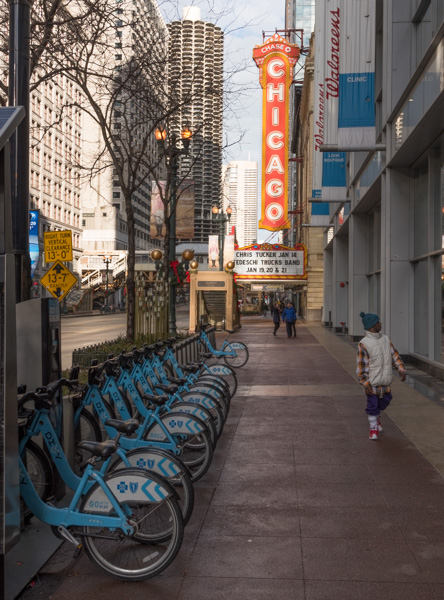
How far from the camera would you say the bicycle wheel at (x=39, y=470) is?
17.6ft

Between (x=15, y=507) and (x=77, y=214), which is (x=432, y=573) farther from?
(x=77, y=214)

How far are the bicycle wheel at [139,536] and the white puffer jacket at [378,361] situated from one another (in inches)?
180

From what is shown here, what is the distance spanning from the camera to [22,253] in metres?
7.52

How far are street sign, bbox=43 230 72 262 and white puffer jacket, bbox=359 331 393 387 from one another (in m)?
5.54

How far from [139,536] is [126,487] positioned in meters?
0.50

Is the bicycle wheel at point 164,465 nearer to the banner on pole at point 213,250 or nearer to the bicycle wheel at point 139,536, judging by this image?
the bicycle wheel at point 139,536

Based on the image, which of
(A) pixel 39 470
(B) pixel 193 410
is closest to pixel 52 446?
(A) pixel 39 470

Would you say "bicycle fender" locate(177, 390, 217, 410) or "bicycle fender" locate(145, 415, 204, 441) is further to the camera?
"bicycle fender" locate(177, 390, 217, 410)

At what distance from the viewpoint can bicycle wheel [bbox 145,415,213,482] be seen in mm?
6551

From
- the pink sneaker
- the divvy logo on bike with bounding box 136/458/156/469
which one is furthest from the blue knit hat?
the divvy logo on bike with bounding box 136/458/156/469

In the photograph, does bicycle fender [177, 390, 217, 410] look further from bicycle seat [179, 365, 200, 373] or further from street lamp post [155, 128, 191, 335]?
street lamp post [155, 128, 191, 335]

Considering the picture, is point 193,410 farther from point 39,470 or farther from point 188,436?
point 39,470

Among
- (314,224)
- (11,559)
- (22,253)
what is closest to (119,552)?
(11,559)

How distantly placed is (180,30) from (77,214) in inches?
2897
